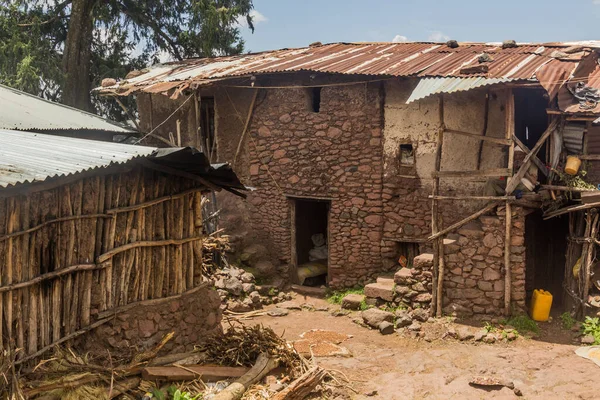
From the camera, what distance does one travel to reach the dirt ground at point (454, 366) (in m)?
7.75

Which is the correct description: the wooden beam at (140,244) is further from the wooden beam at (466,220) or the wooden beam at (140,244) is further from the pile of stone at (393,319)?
the wooden beam at (466,220)

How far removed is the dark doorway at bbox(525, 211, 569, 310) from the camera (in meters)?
11.6

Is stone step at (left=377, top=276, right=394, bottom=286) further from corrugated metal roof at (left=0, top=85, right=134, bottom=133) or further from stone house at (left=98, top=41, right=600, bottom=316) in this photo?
corrugated metal roof at (left=0, top=85, right=134, bottom=133)

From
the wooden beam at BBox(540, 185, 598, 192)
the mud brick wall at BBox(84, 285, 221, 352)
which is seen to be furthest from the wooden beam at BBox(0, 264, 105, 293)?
the wooden beam at BBox(540, 185, 598, 192)

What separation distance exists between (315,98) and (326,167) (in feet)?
4.94

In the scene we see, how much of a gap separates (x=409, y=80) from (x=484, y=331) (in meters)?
→ 4.77

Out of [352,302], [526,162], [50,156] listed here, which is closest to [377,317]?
[352,302]

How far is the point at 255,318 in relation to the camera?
36.9ft

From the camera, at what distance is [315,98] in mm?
12836

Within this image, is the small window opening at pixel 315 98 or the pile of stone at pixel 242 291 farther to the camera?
the small window opening at pixel 315 98

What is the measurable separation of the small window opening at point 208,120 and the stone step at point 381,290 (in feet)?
16.7

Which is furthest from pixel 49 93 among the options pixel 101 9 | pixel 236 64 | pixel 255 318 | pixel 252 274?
pixel 255 318

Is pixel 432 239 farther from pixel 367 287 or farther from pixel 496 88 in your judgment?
pixel 496 88

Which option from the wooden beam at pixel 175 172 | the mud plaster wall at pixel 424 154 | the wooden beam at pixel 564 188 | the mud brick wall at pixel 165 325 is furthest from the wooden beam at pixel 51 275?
the wooden beam at pixel 564 188
